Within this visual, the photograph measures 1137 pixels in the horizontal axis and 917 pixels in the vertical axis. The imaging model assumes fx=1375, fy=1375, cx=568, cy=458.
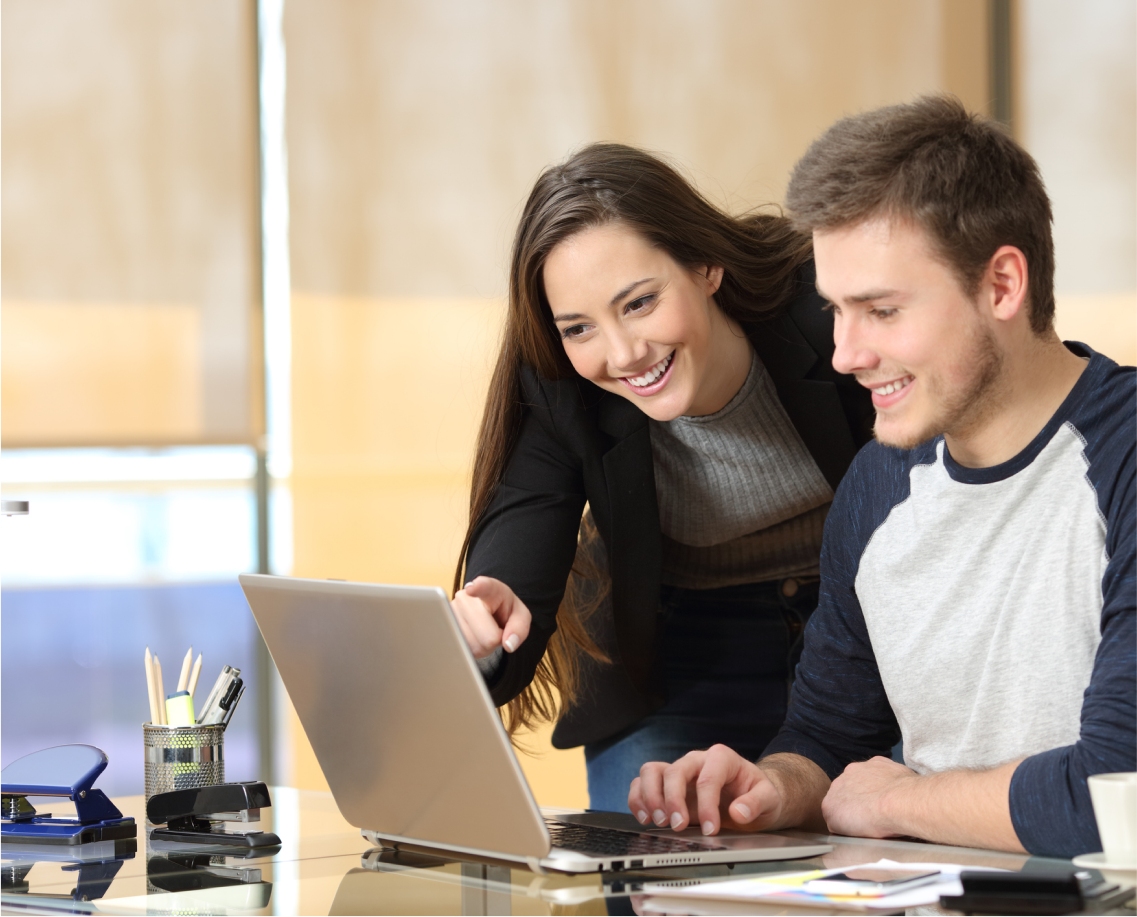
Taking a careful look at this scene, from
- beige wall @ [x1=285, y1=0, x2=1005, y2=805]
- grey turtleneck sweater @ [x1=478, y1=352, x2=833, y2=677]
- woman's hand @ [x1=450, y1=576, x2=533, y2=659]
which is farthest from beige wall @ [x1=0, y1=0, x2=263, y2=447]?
woman's hand @ [x1=450, y1=576, x2=533, y2=659]

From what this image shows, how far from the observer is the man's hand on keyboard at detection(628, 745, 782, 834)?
1.21m

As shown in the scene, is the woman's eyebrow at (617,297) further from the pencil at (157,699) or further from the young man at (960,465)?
the pencil at (157,699)

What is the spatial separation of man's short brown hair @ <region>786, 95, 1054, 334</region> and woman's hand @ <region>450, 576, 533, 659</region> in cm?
46

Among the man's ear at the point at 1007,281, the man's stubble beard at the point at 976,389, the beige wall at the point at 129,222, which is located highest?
the beige wall at the point at 129,222

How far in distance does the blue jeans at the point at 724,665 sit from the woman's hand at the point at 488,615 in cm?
67

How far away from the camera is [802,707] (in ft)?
4.80

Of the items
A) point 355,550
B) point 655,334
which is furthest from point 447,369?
point 655,334

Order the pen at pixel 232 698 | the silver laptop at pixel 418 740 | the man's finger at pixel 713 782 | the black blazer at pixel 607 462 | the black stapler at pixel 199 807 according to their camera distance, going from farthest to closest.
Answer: the black blazer at pixel 607 462, the pen at pixel 232 698, the black stapler at pixel 199 807, the man's finger at pixel 713 782, the silver laptop at pixel 418 740

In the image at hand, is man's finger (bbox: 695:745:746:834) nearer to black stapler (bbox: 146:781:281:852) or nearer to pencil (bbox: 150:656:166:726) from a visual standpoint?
black stapler (bbox: 146:781:281:852)

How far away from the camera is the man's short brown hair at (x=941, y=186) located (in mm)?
1264

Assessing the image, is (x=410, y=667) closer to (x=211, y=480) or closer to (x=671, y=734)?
(x=671, y=734)

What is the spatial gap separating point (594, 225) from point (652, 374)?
0.63 ft

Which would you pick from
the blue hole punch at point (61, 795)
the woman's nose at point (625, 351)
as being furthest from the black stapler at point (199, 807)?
the woman's nose at point (625, 351)

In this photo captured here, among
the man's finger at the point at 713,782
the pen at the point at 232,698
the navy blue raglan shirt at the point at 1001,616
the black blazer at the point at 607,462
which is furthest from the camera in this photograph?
Result: the black blazer at the point at 607,462
